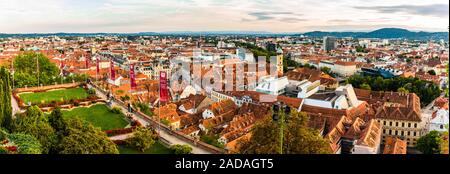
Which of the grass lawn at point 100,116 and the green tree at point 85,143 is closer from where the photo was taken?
the green tree at point 85,143

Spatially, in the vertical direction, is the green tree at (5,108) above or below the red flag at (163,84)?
below

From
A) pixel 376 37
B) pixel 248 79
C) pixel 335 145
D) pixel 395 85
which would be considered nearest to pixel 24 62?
pixel 248 79

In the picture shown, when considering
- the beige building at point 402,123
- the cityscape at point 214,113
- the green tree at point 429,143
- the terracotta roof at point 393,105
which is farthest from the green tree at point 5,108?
the terracotta roof at point 393,105

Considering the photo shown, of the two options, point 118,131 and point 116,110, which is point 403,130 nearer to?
point 116,110

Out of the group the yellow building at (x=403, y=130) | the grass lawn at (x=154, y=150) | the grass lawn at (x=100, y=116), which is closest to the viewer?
the grass lawn at (x=154, y=150)

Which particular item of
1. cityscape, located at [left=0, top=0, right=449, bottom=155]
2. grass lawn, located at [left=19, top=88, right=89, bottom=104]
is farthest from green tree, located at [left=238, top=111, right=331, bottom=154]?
grass lawn, located at [left=19, top=88, right=89, bottom=104]

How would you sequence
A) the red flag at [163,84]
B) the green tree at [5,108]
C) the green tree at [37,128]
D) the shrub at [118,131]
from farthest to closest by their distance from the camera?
the shrub at [118,131]
the red flag at [163,84]
the green tree at [5,108]
the green tree at [37,128]

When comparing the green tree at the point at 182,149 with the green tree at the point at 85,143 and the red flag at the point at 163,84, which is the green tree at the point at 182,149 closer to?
the green tree at the point at 85,143

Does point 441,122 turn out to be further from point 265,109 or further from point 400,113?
point 265,109
